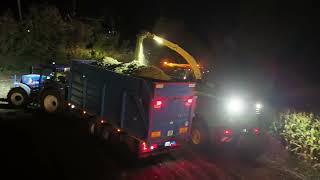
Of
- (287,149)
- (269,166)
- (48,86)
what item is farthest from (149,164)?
(48,86)

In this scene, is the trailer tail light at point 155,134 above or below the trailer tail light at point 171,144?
above

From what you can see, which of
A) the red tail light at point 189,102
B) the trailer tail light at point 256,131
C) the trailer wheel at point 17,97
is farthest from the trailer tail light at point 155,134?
the trailer wheel at point 17,97

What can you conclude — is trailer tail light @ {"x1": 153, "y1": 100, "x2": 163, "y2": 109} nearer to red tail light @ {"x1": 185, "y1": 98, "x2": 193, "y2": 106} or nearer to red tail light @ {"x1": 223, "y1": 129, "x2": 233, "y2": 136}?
red tail light @ {"x1": 185, "y1": 98, "x2": 193, "y2": 106}

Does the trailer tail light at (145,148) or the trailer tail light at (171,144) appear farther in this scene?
the trailer tail light at (171,144)

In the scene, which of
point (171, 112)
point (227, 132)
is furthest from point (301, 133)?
point (171, 112)

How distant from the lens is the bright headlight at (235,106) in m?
13.1

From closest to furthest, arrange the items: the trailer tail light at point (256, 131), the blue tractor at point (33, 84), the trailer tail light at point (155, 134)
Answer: the trailer tail light at point (155, 134) → the trailer tail light at point (256, 131) → the blue tractor at point (33, 84)

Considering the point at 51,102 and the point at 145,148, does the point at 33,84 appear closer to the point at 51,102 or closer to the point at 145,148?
the point at 51,102

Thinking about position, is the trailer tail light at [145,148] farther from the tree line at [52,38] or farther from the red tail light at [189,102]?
the tree line at [52,38]

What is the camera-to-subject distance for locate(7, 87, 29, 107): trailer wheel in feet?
55.5

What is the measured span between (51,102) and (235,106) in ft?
26.1

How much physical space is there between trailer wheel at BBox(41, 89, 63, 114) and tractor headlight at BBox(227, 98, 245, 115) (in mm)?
6971

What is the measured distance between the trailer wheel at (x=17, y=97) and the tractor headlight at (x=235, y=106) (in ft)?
31.3

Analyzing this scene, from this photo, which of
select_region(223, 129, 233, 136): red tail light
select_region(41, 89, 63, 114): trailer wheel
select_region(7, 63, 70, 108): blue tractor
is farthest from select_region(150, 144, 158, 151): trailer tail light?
select_region(7, 63, 70, 108): blue tractor
